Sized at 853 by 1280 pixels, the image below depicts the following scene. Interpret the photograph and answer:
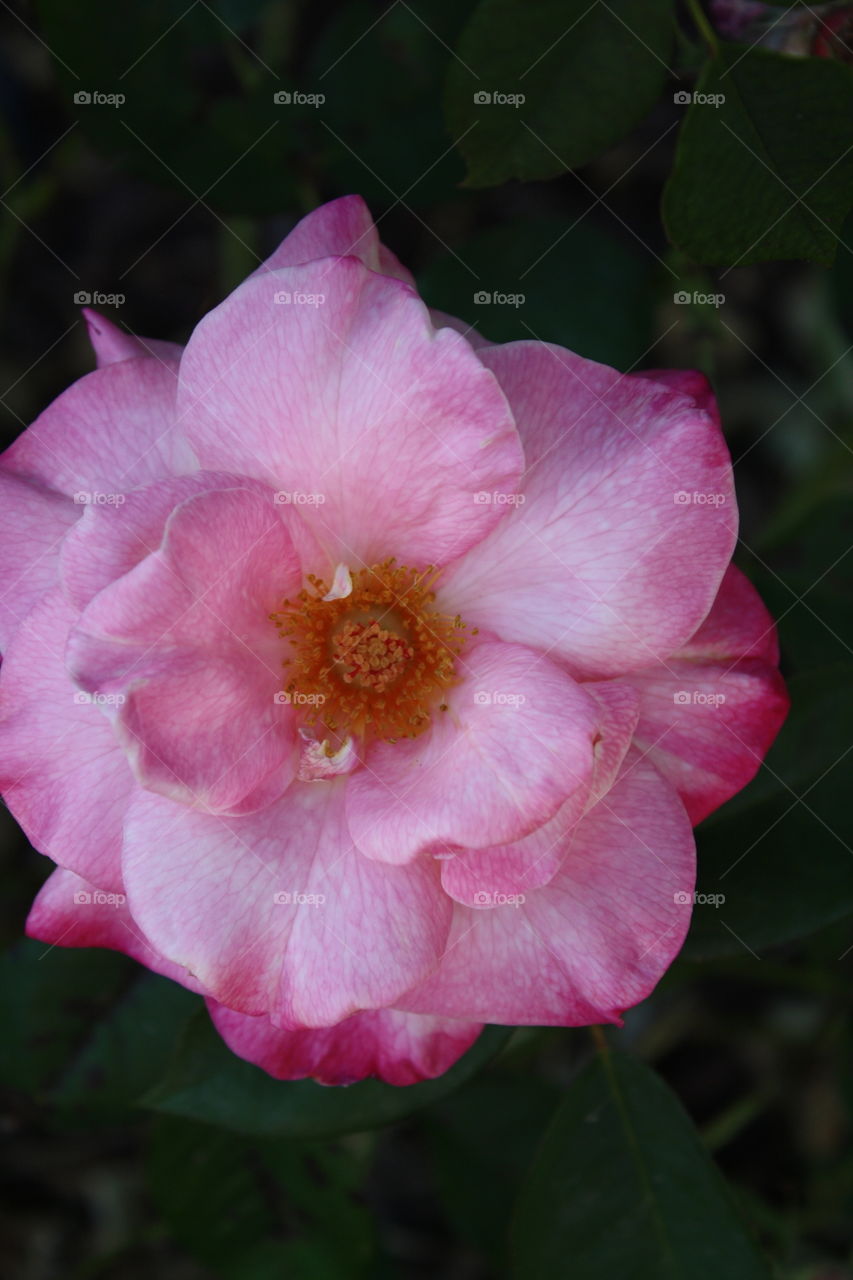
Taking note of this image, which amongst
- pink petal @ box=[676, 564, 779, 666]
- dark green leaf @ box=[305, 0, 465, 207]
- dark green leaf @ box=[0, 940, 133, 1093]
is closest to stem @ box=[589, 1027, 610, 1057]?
pink petal @ box=[676, 564, 779, 666]

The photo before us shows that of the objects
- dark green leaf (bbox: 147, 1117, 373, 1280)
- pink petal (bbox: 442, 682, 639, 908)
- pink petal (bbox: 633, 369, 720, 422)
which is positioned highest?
pink petal (bbox: 633, 369, 720, 422)

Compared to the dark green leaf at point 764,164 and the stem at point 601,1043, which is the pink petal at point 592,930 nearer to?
the stem at point 601,1043

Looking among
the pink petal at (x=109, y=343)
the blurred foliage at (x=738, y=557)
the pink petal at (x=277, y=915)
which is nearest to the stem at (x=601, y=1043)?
the blurred foliage at (x=738, y=557)

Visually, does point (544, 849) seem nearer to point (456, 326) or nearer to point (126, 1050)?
point (456, 326)

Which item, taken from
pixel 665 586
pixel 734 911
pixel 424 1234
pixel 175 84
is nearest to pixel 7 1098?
pixel 424 1234

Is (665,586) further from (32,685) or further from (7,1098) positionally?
(7,1098)

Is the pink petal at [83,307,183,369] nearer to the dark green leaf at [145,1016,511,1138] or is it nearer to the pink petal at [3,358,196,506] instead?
the pink petal at [3,358,196,506]
